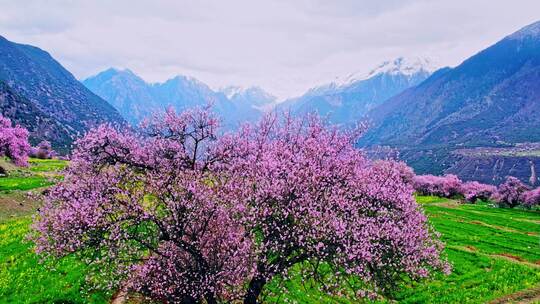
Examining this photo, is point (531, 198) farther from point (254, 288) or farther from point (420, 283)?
point (254, 288)

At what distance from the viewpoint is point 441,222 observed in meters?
71.6

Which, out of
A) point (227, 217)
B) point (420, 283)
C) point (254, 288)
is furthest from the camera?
point (420, 283)

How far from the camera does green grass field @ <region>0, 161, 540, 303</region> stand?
22.5 metres

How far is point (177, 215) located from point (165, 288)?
→ 15.3 ft

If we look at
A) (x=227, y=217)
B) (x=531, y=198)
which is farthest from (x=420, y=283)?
(x=531, y=198)

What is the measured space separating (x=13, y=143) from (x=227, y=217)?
5983cm

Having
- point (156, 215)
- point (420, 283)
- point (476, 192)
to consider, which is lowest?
point (476, 192)

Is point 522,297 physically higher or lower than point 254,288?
lower

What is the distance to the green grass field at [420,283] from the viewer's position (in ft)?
73.8

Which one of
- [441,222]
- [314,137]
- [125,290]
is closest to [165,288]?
[125,290]

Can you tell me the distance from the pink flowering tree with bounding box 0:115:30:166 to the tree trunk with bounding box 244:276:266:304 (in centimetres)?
5776

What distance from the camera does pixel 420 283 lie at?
3422cm

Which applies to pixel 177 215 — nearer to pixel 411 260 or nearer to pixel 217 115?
pixel 217 115

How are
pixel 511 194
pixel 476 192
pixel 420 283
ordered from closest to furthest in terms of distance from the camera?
pixel 420 283, pixel 511 194, pixel 476 192
